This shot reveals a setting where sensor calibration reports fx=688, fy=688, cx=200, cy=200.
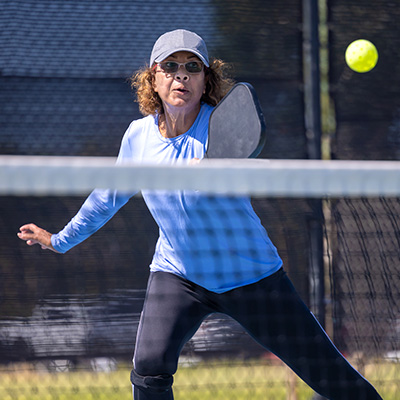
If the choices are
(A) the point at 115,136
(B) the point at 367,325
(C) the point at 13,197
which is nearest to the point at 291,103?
(A) the point at 115,136

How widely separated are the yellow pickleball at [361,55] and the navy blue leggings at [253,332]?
189cm

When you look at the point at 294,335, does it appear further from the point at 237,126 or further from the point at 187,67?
the point at 187,67

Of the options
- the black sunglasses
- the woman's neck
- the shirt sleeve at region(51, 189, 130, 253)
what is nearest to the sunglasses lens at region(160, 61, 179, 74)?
the black sunglasses

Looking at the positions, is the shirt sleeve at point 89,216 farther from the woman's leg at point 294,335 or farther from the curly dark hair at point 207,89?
the woman's leg at point 294,335

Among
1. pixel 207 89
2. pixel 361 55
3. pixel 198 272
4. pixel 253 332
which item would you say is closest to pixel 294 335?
pixel 253 332

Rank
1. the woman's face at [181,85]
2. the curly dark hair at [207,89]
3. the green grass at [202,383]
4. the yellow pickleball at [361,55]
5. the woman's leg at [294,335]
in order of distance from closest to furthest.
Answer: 1. the woman's leg at [294,335]
2. the woman's face at [181,85]
3. the curly dark hair at [207,89]
4. the green grass at [202,383]
5. the yellow pickleball at [361,55]

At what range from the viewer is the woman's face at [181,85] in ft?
7.22

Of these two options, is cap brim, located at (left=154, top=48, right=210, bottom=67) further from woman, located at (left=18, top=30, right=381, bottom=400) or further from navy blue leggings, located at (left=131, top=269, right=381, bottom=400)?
navy blue leggings, located at (left=131, top=269, right=381, bottom=400)

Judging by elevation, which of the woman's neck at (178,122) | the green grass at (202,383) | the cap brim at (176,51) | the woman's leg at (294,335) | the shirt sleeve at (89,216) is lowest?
the green grass at (202,383)

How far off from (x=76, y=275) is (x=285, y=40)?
65.7 inches

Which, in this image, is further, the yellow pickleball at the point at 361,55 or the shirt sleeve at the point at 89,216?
the yellow pickleball at the point at 361,55

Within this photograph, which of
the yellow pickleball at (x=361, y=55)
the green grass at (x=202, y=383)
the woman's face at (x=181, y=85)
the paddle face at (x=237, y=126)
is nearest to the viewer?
the paddle face at (x=237, y=126)

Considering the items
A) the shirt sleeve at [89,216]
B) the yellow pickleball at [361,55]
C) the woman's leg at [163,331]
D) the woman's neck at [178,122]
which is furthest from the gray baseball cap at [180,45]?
the yellow pickleball at [361,55]

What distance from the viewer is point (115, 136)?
3658 mm
